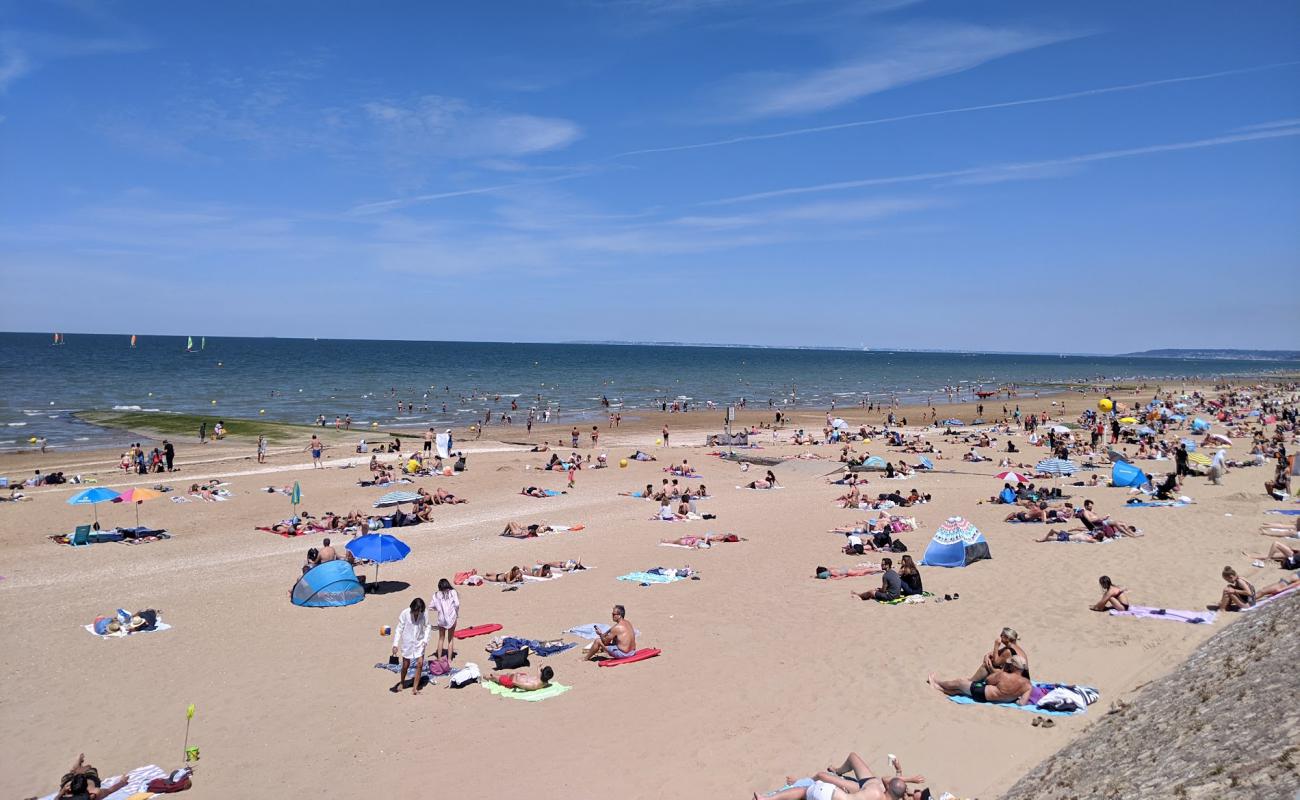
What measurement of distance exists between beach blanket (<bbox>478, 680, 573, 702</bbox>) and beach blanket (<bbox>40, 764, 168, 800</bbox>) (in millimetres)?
3403

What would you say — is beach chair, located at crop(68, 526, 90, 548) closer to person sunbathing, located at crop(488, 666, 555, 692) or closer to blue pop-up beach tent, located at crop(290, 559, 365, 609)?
blue pop-up beach tent, located at crop(290, 559, 365, 609)

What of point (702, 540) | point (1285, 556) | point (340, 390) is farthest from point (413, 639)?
point (340, 390)

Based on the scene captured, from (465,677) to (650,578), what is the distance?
5163 millimetres

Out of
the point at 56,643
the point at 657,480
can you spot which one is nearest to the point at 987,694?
the point at 56,643

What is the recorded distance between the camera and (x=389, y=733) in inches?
348

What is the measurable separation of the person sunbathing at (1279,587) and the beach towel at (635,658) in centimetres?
822

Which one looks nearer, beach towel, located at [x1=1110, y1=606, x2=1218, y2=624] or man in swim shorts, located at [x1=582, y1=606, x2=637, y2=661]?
man in swim shorts, located at [x1=582, y1=606, x2=637, y2=661]

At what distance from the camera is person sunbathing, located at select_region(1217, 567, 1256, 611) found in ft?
37.3

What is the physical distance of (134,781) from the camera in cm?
761

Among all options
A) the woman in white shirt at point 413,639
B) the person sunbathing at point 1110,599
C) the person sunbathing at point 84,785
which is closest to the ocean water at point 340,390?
the woman in white shirt at point 413,639

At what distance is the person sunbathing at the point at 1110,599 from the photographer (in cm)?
1185

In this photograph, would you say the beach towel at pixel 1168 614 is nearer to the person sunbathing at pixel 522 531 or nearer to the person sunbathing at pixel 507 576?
the person sunbathing at pixel 507 576

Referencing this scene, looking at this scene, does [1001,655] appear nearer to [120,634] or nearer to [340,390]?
[120,634]

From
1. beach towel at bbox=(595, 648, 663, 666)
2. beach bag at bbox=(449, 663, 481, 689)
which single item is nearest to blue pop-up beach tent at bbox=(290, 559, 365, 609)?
beach bag at bbox=(449, 663, 481, 689)
